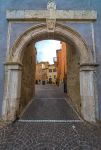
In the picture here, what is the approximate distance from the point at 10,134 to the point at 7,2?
5.09 metres

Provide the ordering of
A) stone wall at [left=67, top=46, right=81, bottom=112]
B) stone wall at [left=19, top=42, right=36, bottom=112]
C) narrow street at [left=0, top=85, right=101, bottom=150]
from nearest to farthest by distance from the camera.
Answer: narrow street at [left=0, top=85, right=101, bottom=150]
stone wall at [left=67, top=46, right=81, bottom=112]
stone wall at [left=19, top=42, right=36, bottom=112]

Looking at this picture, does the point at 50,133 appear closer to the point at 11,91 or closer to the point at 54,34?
the point at 11,91

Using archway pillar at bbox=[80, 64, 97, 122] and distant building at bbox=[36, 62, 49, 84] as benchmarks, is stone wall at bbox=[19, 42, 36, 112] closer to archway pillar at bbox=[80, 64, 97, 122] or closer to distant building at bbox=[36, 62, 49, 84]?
archway pillar at bbox=[80, 64, 97, 122]

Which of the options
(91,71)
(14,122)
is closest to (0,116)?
(14,122)

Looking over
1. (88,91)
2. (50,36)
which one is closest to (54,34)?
(50,36)

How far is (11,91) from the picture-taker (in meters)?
5.66

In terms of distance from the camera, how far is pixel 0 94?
5.66 meters

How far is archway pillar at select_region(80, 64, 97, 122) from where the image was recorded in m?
5.50

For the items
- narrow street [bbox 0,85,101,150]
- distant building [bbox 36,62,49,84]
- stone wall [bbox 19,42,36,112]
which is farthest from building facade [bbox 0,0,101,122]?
distant building [bbox 36,62,49,84]

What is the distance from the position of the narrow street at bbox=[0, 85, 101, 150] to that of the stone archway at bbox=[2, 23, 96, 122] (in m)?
0.53

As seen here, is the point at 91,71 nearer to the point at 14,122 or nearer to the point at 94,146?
the point at 94,146

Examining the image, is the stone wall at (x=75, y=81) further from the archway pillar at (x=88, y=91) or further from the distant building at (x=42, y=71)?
the distant building at (x=42, y=71)

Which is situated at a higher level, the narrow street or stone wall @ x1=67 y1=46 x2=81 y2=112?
stone wall @ x1=67 y1=46 x2=81 y2=112

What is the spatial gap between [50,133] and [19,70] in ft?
8.59
